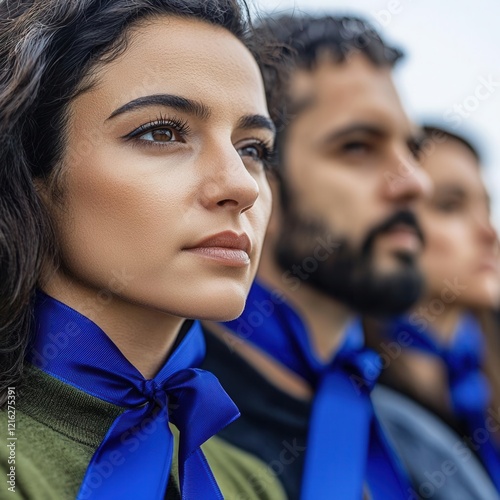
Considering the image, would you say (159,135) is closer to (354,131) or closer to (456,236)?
(354,131)

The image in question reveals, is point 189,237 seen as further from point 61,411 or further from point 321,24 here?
point 321,24

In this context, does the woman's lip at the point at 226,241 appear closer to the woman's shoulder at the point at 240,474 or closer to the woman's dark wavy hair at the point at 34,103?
the woman's dark wavy hair at the point at 34,103

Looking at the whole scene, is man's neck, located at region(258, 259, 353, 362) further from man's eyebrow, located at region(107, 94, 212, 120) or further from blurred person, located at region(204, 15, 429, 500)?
man's eyebrow, located at region(107, 94, 212, 120)

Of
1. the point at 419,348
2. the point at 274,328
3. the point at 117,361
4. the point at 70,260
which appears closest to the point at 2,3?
the point at 70,260

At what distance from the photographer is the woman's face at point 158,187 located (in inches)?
45.6

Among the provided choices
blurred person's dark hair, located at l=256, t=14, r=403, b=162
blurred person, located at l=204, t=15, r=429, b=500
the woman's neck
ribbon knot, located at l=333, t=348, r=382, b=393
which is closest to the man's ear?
the woman's neck

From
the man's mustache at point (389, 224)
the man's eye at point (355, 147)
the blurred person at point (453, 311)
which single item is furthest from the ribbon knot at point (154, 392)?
the blurred person at point (453, 311)

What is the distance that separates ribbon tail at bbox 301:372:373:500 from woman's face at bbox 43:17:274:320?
2.11ft

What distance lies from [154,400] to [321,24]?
51.2 inches

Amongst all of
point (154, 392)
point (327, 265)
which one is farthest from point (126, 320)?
point (327, 265)

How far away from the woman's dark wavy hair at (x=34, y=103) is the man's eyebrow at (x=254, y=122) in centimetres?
20

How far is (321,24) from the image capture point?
2.13m

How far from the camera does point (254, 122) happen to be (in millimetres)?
1327

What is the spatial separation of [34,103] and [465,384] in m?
1.78
